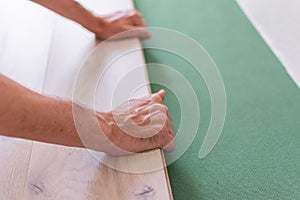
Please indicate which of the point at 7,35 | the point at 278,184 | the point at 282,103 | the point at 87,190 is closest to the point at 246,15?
the point at 282,103

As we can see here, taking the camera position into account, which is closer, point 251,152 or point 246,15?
point 251,152

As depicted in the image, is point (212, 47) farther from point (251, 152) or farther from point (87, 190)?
point (87, 190)

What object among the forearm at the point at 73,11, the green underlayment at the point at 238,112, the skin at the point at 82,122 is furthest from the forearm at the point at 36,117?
the forearm at the point at 73,11

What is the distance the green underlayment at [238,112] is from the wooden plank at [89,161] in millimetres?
110

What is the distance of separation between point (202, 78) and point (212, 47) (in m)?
0.19

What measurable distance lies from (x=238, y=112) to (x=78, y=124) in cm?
57

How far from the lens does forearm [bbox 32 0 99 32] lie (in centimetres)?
126

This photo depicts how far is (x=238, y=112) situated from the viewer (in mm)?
1267

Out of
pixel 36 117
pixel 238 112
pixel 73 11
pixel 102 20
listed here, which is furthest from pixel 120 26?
pixel 36 117

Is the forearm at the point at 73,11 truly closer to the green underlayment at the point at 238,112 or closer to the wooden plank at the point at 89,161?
the wooden plank at the point at 89,161

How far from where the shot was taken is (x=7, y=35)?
138 cm

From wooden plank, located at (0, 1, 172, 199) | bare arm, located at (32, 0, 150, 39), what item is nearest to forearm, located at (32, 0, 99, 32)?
bare arm, located at (32, 0, 150, 39)

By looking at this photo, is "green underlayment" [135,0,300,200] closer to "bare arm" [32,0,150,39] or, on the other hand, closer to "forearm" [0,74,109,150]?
"bare arm" [32,0,150,39]

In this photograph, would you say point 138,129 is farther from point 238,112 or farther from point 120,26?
point 120,26
